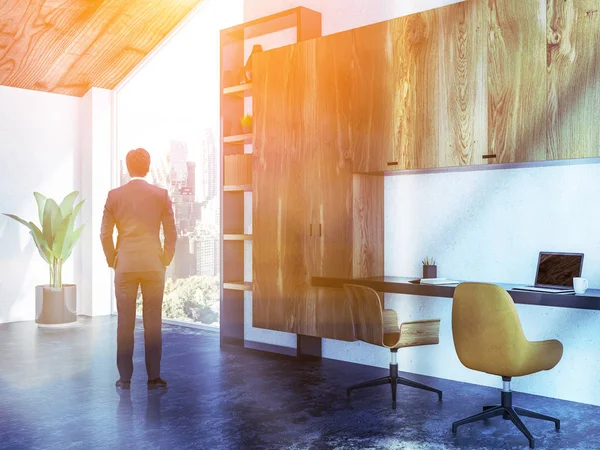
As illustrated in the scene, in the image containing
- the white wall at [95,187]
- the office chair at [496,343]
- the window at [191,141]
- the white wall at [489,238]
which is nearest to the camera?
the office chair at [496,343]

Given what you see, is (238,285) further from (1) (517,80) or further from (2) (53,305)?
(1) (517,80)

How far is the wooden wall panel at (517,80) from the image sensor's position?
375 cm

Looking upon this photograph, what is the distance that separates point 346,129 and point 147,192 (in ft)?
4.94

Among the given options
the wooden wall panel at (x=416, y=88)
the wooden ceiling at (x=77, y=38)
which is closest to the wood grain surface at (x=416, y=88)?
the wooden wall panel at (x=416, y=88)

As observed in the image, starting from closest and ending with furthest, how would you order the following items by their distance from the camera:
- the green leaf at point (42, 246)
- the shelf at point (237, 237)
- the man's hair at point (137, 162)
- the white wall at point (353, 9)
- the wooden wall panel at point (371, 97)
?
the man's hair at point (137, 162) → the wooden wall panel at point (371, 97) → the white wall at point (353, 9) → the shelf at point (237, 237) → the green leaf at point (42, 246)

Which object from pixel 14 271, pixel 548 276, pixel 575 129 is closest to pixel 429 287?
pixel 548 276

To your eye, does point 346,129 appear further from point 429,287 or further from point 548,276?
point 548,276

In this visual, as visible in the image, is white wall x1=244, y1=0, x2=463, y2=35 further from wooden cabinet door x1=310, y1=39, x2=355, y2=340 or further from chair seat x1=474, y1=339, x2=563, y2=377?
chair seat x1=474, y1=339, x2=563, y2=377

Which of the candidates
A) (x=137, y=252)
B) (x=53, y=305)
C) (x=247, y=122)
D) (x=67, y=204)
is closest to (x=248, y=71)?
(x=247, y=122)

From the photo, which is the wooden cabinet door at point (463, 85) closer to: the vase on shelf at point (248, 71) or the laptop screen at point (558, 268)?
the laptop screen at point (558, 268)

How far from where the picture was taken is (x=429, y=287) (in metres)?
4.15

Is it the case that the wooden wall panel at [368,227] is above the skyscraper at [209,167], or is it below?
below

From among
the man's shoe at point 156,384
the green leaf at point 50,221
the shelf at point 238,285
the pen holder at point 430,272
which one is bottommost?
the man's shoe at point 156,384

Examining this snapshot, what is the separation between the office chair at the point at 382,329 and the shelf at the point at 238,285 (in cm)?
176
